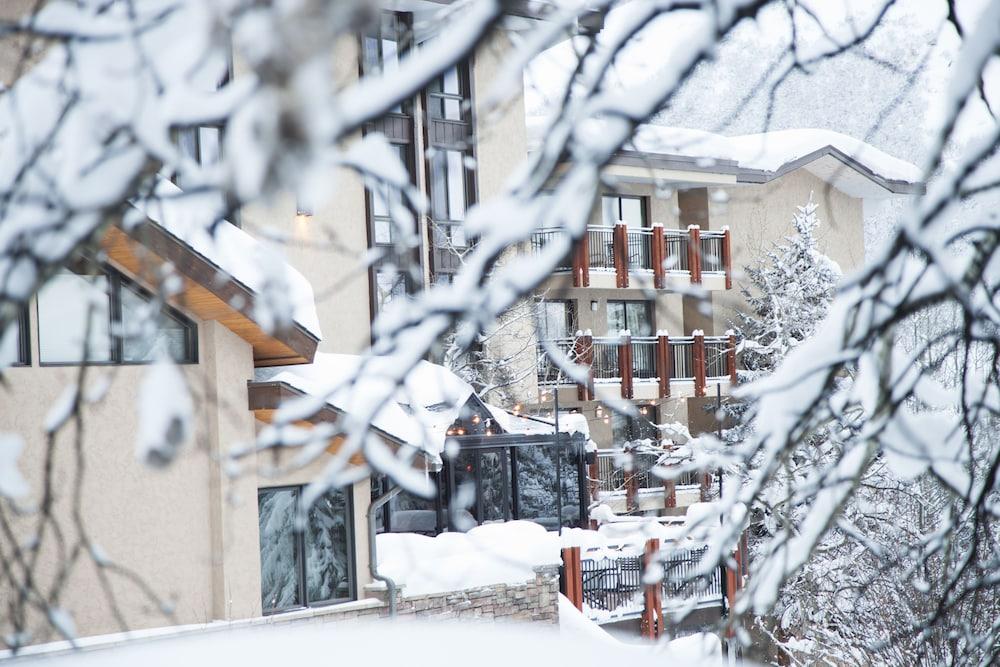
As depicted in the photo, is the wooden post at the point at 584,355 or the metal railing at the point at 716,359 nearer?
the wooden post at the point at 584,355

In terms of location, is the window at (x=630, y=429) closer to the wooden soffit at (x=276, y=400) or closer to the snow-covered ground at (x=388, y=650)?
the wooden soffit at (x=276, y=400)

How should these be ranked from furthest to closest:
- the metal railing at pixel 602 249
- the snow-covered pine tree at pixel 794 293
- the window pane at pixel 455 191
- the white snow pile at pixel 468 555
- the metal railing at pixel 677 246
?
the metal railing at pixel 677 246, the metal railing at pixel 602 249, the window pane at pixel 455 191, the snow-covered pine tree at pixel 794 293, the white snow pile at pixel 468 555

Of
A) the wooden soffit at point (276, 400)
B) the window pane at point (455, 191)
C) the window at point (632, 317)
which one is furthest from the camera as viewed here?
the window at point (632, 317)

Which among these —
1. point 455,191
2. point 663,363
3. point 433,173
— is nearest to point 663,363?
point 663,363

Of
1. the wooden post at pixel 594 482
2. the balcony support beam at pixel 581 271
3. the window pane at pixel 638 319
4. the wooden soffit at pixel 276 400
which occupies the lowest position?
the wooden post at pixel 594 482

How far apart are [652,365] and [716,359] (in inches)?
63.5

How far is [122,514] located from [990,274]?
940cm

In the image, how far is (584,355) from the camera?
20266 mm

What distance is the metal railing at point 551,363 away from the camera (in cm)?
1977

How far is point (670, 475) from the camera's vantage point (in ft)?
11.6

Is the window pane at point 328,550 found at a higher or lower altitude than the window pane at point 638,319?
lower

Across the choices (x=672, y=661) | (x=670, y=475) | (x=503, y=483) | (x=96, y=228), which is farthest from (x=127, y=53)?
(x=503, y=483)

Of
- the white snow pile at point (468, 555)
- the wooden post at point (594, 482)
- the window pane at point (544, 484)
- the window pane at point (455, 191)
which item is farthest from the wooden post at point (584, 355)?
the white snow pile at point (468, 555)

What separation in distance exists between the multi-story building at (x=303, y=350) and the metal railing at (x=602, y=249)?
0.04 m
